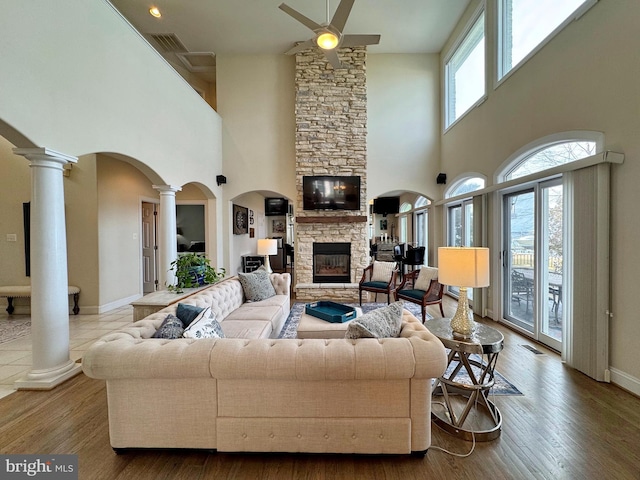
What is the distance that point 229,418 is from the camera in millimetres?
1690

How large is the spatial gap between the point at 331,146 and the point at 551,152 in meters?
3.80

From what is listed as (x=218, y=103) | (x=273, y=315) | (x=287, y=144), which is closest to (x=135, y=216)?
(x=218, y=103)

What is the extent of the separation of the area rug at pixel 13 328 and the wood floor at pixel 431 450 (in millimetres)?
1982

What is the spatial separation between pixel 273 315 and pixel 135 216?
13.8 feet

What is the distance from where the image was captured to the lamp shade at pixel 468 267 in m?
2.03

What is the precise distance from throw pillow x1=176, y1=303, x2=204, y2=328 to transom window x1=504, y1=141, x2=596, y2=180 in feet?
13.3

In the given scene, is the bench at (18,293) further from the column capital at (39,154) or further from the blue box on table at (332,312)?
the blue box on table at (332,312)

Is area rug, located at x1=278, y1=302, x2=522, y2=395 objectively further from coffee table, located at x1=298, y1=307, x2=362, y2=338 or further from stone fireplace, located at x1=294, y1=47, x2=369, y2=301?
coffee table, located at x1=298, y1=307, x2=362, y2=338

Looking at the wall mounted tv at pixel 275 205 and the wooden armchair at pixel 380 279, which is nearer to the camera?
the wooden armchair at pixel 380 279

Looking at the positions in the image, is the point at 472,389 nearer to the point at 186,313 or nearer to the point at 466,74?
the point at 186,313

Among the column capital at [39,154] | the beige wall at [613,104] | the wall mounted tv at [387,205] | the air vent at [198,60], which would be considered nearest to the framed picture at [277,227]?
the wall mounted tv at [387,205]

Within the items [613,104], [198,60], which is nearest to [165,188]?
[198,60]

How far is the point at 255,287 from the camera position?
13.4ft

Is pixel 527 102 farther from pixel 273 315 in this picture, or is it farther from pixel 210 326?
pixel 210 326
